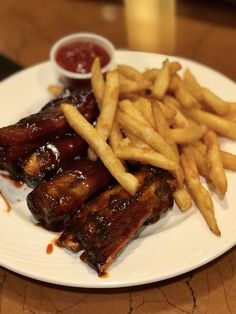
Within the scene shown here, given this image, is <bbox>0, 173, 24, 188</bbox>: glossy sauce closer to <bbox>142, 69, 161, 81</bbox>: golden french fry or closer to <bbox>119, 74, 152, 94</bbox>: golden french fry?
<bbox>119, 74, 152, 94</bbox>: golden french fry

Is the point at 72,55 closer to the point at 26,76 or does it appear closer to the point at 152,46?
the point at 26,76

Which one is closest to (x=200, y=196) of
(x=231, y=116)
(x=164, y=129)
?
(x=164, y=129)

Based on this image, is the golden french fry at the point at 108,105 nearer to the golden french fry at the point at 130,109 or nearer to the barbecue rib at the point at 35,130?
the golden french fry at the point at 130,109

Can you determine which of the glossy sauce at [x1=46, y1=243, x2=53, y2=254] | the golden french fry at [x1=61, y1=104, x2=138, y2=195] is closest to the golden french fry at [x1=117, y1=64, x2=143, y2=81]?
the golden french fry at [x1=61, y1=104, x2=138, y2=195]

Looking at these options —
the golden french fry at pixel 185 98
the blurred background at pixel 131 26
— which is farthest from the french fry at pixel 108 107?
the blurred background at pixel 131 26

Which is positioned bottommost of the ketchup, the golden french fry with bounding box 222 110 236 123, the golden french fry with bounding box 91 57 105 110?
the golden french fry with bounding box 222 110 236 123

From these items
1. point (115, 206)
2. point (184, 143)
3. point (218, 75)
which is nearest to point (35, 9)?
point (218, 75)
